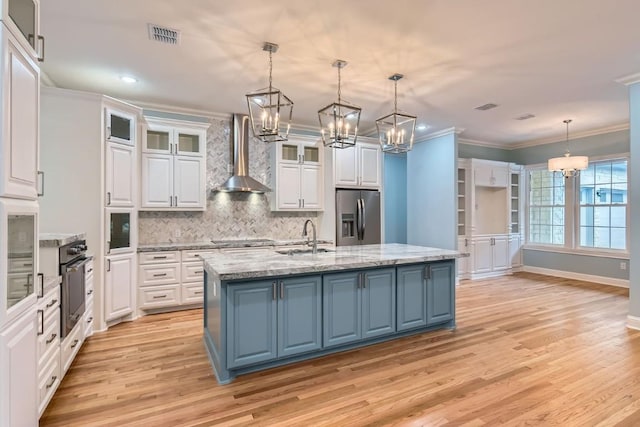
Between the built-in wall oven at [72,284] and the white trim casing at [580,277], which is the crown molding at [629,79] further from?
the built-in wall oven at [72,284]

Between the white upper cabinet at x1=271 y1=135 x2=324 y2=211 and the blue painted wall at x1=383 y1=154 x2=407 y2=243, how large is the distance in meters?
2.30

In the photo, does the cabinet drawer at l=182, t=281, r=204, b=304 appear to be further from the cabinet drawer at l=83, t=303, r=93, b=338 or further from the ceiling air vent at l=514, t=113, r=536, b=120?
the ceiling air vent at l=514, t=113, r=536, b=120

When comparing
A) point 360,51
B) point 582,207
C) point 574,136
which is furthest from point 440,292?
point 574,136

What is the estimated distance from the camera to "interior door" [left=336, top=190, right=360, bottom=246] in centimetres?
563

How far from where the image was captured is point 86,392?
2.49 m

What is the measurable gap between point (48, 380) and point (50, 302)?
503mm

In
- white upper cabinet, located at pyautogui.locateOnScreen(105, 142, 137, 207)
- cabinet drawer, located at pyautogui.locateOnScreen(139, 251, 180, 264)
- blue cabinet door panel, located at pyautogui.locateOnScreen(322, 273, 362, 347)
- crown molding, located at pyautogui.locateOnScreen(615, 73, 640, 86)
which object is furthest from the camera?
cabinet drawer, located at pyautogui.locateOnScreen(139, 251, 180, 264)

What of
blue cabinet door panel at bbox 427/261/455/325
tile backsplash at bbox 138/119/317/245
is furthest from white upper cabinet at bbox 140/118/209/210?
blue cabinet door panel at bbox 427/261/455/325

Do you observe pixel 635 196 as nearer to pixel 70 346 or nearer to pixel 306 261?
pixel 306 261

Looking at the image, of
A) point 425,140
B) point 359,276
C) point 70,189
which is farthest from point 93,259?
point 425,140

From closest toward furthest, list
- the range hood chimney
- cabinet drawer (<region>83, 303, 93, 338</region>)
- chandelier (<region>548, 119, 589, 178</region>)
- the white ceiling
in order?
1. the white ceiling
2. cabinet drawer (<region>83, 303, 93, 338</region>)
3. the range hood chimney
4. chandelier (<region>548, 119, 589, 178</region>)

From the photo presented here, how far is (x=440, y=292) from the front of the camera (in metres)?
3.70

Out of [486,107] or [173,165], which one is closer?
[173,165]

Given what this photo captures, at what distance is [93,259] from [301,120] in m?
3.47
